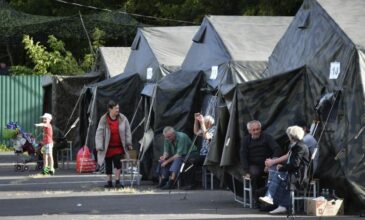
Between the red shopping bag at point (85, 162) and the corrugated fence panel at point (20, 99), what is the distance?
10.6m

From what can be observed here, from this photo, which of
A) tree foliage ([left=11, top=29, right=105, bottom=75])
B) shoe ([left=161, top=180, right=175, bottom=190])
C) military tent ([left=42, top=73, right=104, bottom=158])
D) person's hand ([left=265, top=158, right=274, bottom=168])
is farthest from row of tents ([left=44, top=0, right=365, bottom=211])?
tree foliage ([left=11, top=29, right=105, bottom=75])

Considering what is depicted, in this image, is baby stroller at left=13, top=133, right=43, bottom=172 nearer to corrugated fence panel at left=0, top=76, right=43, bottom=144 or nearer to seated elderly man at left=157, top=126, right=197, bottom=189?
seated elderly man at left=157, top=126, right=197, bottom=189

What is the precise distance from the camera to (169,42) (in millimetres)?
24234

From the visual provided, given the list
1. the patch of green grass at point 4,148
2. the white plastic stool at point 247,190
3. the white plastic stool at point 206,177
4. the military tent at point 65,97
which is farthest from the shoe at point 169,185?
the patch of green grass at point 4,148

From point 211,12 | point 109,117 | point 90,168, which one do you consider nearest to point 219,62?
point 109,117

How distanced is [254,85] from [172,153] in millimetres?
4220

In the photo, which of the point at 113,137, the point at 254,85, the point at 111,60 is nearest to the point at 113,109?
the point at 113,137

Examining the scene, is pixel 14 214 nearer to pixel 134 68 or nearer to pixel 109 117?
pixel 109 117

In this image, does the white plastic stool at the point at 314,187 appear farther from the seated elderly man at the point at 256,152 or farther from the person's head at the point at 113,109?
the person's head at the point at 113,109

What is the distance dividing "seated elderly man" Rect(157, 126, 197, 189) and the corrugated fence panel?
1629 cm

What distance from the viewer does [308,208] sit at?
14031 mm

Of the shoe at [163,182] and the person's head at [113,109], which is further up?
the person's head at [113,109]

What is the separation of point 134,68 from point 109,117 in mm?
6258

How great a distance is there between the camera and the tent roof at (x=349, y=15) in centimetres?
1456
